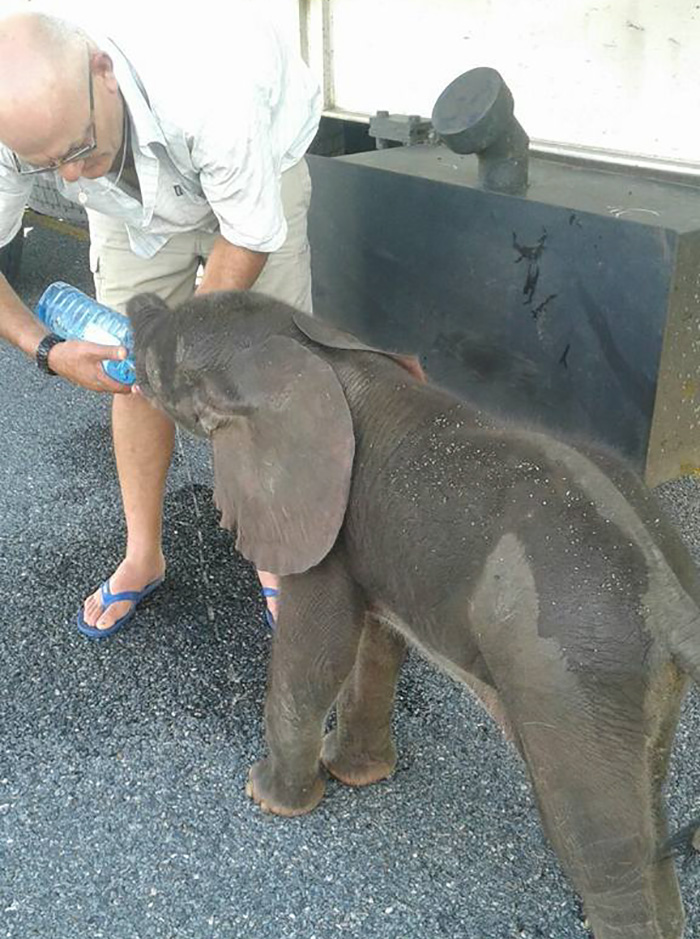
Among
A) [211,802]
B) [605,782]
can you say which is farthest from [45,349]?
[605,782]

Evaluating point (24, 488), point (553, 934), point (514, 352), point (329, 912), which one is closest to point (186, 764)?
point (329, 912)

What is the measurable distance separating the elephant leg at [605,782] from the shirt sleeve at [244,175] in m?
1.47

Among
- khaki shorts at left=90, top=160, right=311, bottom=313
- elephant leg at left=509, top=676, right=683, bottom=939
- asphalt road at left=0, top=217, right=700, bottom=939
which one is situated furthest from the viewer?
khaki shorts at left=90, top=160, right=311, bottom=313

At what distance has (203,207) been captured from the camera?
2930 mm

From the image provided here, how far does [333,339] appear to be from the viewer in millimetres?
2469

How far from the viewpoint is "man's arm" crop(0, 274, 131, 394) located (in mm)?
2811

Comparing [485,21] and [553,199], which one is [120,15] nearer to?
[553,199]

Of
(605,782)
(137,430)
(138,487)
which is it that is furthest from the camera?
(138,487)

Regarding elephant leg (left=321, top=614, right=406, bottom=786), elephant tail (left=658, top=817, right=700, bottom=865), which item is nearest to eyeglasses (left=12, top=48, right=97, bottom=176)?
elephant leg (left=321, top=614, right=406, bottom=786)

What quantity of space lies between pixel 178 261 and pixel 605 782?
2025 millimetres

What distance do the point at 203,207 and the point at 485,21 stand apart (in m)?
2.27

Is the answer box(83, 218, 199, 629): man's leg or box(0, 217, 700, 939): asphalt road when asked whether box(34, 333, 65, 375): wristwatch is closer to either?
box(83, 218, 199, 629): man's leg

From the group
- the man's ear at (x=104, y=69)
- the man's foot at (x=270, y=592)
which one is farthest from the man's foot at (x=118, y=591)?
the man's ear at (x=104, y=69)

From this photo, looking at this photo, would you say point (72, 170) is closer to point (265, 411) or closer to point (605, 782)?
point (265, 411)
